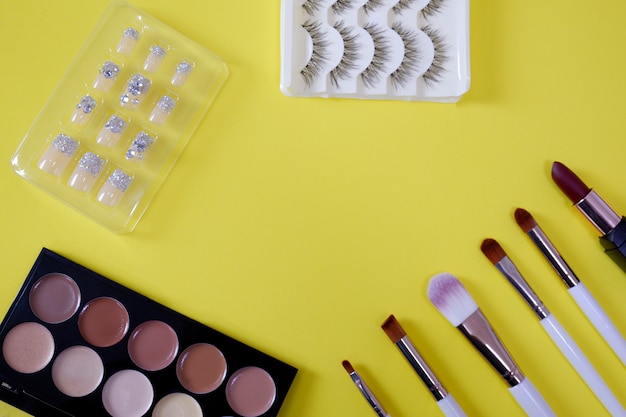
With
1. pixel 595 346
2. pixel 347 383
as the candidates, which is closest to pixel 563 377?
pixel 595 346

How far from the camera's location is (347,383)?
84 cm

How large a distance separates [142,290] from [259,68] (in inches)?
12.6

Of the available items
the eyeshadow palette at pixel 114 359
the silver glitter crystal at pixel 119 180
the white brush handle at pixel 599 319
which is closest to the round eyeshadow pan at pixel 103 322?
the eyeshadow palette at pixel 114 359

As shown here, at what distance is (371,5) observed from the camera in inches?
33.7

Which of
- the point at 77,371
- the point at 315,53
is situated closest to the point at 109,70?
the point at 315,53

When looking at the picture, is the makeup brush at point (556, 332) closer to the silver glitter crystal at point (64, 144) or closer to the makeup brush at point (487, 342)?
the makeup brush at point (487, 342)

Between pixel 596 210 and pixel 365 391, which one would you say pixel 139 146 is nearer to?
pixel 365 391

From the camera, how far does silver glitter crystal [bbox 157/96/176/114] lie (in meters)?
0.82

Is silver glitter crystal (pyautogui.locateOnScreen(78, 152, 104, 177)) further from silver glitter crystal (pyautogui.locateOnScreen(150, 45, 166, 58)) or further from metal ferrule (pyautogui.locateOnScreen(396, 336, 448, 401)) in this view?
metal ferrule (pyautogui.locateOnScreen(396, 336, 448, 401))

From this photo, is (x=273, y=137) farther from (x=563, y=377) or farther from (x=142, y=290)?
(x=563, y=377)

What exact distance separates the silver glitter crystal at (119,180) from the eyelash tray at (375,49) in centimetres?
23

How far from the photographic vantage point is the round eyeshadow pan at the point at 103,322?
812 millimetres

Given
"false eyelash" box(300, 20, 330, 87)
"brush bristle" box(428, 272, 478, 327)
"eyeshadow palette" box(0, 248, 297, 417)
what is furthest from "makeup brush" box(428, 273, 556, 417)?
"false eyelash" box(300, 20, 330, 87)

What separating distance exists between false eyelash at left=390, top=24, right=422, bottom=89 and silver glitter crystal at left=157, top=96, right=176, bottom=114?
0.28 metres
